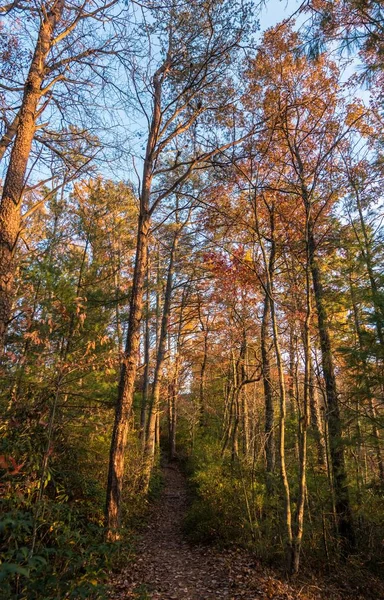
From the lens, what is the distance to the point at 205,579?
5.16 metres

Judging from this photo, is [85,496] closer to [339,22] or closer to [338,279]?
[338,279]

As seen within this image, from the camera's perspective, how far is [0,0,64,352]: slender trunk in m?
4.16

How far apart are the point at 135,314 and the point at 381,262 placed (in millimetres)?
5164

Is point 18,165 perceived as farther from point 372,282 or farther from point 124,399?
point 372,282

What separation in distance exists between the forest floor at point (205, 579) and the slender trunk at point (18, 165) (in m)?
3.75

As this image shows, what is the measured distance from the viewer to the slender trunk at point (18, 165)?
164 inches

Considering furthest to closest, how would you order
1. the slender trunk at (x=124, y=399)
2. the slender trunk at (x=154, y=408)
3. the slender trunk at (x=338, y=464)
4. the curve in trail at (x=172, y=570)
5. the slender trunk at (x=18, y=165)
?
the slender trunk at (x=154, y=408) → the slender trunk at (x=338, y=464) → the slender trunk at (x=124, y=399) → the curve in trail at (x=172, y=570) → the slender trunk at (x=18, y=165)

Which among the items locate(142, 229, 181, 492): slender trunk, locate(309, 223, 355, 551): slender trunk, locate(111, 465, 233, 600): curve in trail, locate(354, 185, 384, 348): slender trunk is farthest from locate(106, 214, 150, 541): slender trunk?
locate(354, 185, 384, 348): slender trunk

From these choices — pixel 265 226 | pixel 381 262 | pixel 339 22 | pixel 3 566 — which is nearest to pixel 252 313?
pixel 265 226

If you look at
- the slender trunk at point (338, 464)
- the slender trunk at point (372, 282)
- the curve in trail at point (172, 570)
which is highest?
the slender trunk at point (372, 282)

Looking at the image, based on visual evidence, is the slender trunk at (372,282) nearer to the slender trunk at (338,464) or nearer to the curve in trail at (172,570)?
the slender trunk at (338,464)

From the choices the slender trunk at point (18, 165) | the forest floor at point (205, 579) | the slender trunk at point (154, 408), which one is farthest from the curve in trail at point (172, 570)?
the slender trunk at point (18, 165)

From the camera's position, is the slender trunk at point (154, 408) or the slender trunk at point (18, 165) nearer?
the slender trunk at point (18, 165)

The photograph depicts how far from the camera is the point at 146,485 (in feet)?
Result: 29.3
